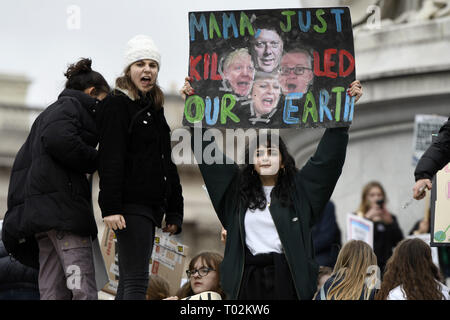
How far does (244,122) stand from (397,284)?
1.45 meters

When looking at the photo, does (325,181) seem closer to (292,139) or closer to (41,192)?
(41,192)

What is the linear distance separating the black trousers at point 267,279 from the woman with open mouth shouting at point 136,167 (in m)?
0.64

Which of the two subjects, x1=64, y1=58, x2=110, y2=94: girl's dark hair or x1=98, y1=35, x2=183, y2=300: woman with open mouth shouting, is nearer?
x1=98, y1=35, x2=183, y2=300: woman with open mouth shouting

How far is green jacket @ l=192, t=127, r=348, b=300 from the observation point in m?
6.94

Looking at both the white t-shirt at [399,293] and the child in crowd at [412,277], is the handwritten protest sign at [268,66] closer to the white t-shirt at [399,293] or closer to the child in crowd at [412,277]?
the child in crowd at [412,277]

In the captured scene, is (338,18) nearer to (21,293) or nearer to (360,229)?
(21,293)

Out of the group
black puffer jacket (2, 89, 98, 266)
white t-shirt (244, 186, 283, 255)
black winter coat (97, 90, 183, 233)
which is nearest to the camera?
white t-shirt (244, 186, 283, 255)

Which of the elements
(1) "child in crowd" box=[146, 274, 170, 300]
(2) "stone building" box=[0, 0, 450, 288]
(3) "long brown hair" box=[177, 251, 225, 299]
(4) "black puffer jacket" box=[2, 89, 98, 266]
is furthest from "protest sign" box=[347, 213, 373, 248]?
(4) "black puffer jacket" box=[2, 89, 98, 266]

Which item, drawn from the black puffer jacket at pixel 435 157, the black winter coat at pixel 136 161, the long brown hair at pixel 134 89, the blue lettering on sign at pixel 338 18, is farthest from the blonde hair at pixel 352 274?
the long brown hair at pixel 134 89

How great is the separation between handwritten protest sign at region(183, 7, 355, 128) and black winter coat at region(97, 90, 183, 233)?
25 centimetres

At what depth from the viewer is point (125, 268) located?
7.14 m

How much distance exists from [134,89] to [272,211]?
1.24 meters

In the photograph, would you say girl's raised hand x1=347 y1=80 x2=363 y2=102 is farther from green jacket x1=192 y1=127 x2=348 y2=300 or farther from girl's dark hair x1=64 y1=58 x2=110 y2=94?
girl's dark hair x1=64 y1=58 x2=110 y2=94
